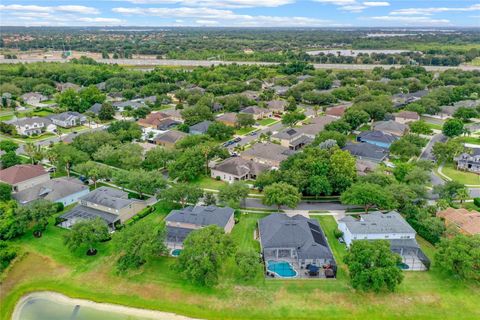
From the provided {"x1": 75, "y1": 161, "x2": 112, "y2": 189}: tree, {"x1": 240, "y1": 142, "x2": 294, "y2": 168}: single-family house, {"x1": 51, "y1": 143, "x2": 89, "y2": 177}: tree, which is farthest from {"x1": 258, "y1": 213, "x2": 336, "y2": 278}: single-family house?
{"x1": 51, "y1": 143, "x2": 89, "y2": 177}: tree

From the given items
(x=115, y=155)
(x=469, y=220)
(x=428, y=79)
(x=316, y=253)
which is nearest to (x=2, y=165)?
(x=115, y=155)

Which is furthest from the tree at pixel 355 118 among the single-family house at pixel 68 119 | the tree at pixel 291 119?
the single-family house at pixel 68 119

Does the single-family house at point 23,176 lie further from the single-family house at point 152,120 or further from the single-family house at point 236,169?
the single-family house at point 152,120

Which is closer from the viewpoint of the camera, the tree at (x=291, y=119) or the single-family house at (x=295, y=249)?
the single-family house at (x=295, y=249)

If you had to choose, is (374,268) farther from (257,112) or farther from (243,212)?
(257,112)

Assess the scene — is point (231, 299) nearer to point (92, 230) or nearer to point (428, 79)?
point (92, 230)

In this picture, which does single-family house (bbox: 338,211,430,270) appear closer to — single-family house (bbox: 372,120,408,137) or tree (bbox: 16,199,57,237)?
tree (bbox: 16,199,57,237)
